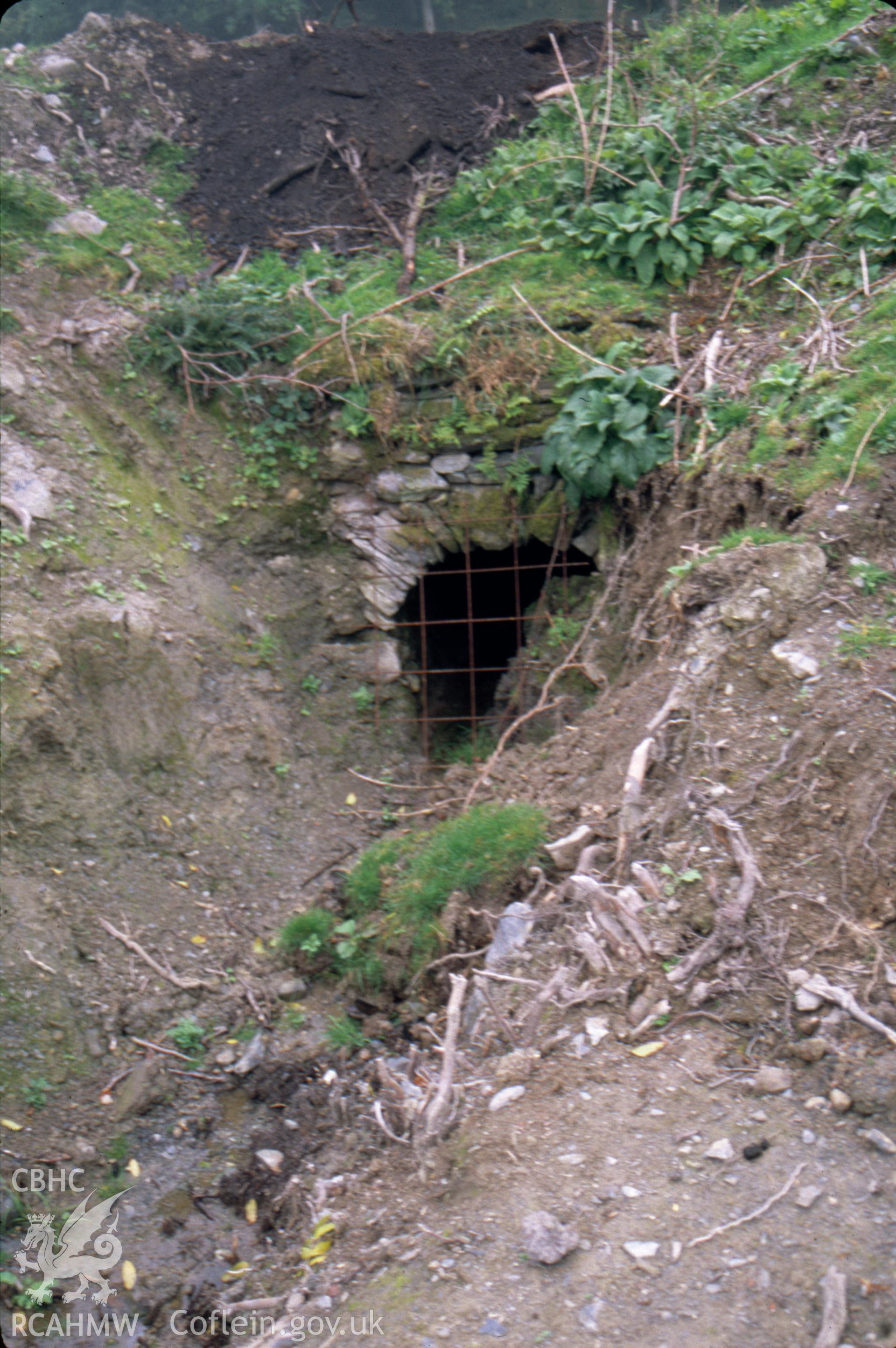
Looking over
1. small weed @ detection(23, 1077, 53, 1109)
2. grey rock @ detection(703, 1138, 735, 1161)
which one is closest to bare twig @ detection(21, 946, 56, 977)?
small weed @ detection(23, 1077, 53, 1109)

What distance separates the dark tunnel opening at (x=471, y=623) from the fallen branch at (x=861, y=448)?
1998 millimetres

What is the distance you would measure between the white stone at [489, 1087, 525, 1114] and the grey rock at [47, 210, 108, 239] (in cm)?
601

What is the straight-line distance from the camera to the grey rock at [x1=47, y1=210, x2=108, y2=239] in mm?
6211

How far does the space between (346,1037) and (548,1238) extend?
1774 millimetres

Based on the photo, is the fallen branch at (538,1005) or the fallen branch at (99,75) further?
the fallen branch at (99,75)

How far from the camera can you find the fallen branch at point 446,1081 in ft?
10.1

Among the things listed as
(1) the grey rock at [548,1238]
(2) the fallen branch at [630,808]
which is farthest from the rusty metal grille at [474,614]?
(1) the grey rock at [548,1238]

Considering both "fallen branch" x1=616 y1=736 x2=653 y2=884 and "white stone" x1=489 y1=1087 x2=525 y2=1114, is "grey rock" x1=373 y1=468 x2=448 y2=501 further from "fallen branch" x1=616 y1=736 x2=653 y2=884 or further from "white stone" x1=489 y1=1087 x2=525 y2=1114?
"white stone" x1=489 y1=1087 x2=525 y2=1114

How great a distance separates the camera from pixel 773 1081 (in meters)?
2.75

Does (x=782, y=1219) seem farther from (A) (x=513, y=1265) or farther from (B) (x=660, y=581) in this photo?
(B) (x=660, y=581)

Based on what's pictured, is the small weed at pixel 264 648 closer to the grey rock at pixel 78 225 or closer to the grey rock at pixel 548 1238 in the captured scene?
the grey rock at pixel 78 225

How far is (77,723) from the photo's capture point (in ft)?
15.1

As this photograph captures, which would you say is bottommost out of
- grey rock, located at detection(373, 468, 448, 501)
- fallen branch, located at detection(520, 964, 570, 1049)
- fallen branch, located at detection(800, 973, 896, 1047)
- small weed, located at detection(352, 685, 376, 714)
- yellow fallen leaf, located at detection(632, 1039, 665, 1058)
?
small weed, located at detection(352, 685, 376, 714)

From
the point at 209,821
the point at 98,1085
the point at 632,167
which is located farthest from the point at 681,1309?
the point at 632,167
